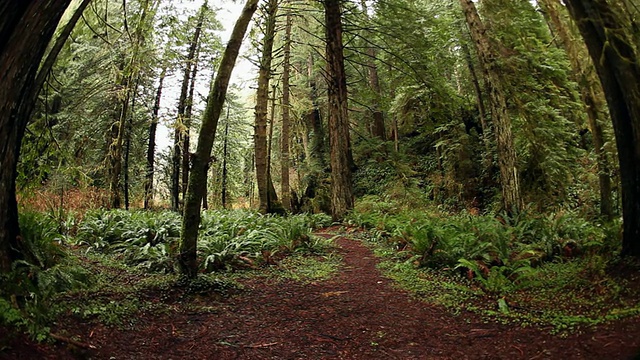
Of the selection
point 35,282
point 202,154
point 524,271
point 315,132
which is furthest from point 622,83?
point 315,132

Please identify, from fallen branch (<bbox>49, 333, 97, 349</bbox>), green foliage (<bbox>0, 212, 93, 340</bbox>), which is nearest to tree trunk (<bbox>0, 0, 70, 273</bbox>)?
green foliage (<bbox>0, 212, 93, 340</bbox>)

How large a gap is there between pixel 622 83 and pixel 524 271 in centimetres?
260

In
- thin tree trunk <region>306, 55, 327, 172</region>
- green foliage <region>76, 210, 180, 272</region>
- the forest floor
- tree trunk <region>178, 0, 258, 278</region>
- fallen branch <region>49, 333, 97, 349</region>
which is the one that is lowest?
the forest floor

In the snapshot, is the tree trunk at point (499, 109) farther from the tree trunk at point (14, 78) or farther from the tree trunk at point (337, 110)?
the tree trunk at point (14, 78)

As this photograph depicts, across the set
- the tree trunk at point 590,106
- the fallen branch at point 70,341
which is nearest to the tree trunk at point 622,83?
the tree trunk at point 590,106

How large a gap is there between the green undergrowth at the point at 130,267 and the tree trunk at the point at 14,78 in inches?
17.8

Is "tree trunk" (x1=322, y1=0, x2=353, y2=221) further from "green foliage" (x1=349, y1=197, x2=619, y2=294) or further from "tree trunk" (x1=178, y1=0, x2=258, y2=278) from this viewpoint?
"tree trunk" (x1=178, y1=0, x2=258, y2=278)

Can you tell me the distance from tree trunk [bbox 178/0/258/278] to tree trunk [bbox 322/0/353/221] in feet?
21.0

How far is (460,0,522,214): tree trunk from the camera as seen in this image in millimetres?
8250

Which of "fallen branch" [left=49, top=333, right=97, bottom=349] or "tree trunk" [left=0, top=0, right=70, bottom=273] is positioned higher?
"tree trunk" [left=0, top=0, right=70, bottom=273]

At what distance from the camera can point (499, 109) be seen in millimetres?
8281

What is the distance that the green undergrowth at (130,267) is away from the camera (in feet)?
9.86

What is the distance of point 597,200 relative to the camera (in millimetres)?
11320

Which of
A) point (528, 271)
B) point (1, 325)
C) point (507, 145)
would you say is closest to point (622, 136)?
point (528, 271)
